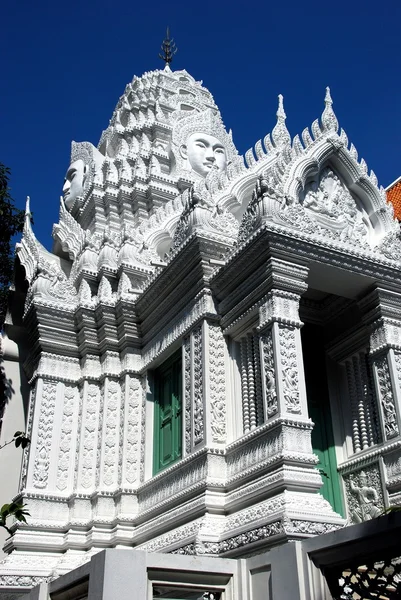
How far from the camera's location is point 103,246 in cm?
1398

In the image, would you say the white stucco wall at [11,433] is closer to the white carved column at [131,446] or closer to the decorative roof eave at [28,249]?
the decorative roof eave at [28,249]

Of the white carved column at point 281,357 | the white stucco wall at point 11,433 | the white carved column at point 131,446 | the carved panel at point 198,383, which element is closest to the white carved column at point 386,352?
the white carved column at point 281,357

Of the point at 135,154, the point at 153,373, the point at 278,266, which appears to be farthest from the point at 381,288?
the point at 135,154

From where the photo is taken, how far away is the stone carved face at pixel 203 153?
16.8m

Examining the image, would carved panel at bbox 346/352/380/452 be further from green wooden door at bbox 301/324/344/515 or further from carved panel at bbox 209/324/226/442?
carved panel at bbox 209/324/226/442

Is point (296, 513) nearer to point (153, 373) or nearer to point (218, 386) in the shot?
point (218, 386)

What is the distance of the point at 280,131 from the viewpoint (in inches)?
531

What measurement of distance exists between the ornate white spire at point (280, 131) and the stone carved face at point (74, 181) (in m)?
5.64

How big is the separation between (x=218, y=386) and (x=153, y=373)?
2.68 m

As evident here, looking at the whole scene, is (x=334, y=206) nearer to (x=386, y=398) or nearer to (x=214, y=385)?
(x=386, y=398)

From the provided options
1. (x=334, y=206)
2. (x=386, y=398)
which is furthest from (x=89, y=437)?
(x=334, y=206)

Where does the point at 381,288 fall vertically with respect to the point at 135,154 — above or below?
below

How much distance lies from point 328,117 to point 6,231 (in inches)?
285

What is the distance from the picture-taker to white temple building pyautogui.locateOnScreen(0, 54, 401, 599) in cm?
886
